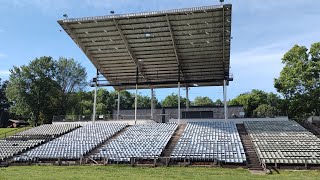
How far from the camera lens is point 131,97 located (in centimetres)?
9562

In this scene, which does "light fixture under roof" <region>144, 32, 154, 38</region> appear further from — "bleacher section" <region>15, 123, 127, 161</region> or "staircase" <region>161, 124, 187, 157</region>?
"bleacher section" <region>15, 123, 127, 161</region>

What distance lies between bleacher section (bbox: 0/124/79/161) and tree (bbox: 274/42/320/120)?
27.6 meters

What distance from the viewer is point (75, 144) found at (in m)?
27.2

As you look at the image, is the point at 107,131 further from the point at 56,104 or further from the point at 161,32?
the point at 56,104

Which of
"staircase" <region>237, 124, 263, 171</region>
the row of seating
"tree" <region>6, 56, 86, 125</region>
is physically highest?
"tree" <region>6, 56, 86, 125</region>

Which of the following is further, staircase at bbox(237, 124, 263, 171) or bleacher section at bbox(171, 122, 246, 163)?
bleacher section at bbox(171, 122, 246, 163)

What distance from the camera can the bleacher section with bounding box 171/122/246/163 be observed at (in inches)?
850

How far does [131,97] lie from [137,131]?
2543 inches

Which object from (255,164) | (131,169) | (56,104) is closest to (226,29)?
(255,164)

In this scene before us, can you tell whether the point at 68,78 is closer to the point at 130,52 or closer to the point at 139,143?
the point at 130,52

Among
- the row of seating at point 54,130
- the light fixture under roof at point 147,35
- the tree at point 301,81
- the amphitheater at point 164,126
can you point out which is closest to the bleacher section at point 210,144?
the amphitheater at point 164,126

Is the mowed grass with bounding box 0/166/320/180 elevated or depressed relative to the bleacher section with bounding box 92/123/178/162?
depressed

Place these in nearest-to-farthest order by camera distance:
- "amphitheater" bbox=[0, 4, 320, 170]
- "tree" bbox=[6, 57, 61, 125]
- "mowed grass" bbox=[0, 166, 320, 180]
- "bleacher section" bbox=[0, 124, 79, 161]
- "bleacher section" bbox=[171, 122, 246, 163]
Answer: "mowed grass" bbox=[0, 166, 320, 180]
"bleacher section" bbox=[171, 122, 246, 163]
"amphitheater" bbox=[0, 4, 320, 170]
"bleacher section" bbox=[0, 124, 79, 161]
"tree" bbox=[6, 57, 61, 125]

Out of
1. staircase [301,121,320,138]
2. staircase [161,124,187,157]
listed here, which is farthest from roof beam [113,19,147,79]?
staircase [301,121,320,138]
